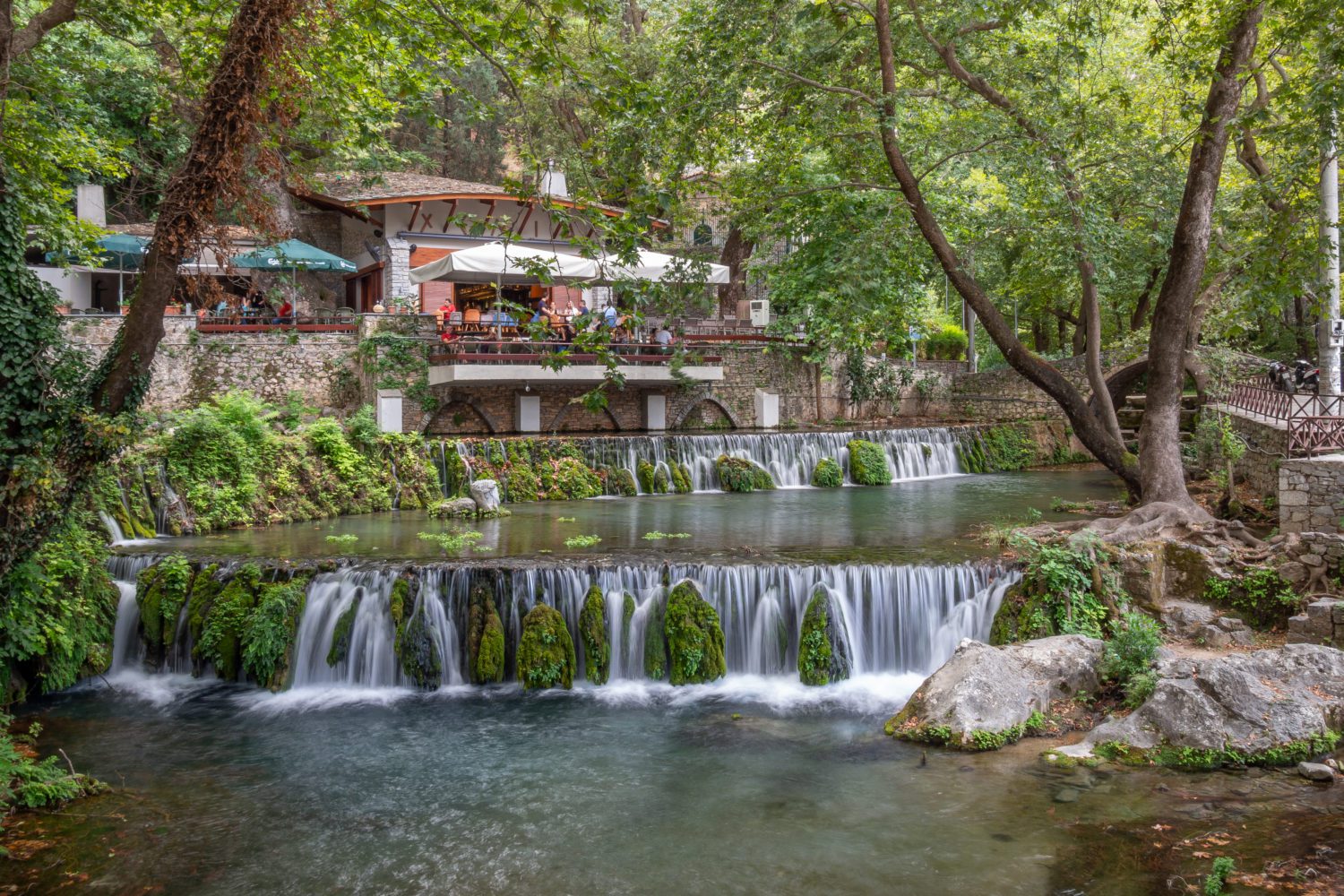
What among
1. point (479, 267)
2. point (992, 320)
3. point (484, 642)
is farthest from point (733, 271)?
point (484, 642)

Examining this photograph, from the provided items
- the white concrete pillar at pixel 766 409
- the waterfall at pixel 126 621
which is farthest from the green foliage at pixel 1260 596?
the white concrete pillar at pixel 766 409

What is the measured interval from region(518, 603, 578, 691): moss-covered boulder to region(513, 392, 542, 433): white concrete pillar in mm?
13142

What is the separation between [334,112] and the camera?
10.2 metres

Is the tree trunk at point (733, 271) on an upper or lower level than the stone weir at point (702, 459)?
upper

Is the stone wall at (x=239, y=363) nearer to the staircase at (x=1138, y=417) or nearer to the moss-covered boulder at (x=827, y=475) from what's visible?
the moss-covered boulder at (x=827, y=475)

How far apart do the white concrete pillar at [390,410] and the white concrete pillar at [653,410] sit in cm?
673

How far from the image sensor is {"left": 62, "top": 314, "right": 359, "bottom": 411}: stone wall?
68.7 ft

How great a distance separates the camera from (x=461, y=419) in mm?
23422

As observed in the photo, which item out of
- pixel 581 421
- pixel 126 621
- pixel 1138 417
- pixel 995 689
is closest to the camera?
A: pixel 995 689

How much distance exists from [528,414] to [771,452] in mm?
6010

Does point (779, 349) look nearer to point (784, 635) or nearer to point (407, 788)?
point (784, 635)

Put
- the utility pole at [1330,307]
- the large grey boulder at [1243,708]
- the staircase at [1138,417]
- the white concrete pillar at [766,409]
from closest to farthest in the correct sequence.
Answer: the large grey boulder at [1243,708] → the utility pole at [1330,307] → the staircase at [1138,417] → the white concrete pillar at [766,409]

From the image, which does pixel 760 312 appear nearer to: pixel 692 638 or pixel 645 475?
pixel 645 475

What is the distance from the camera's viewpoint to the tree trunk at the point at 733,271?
30.5m
